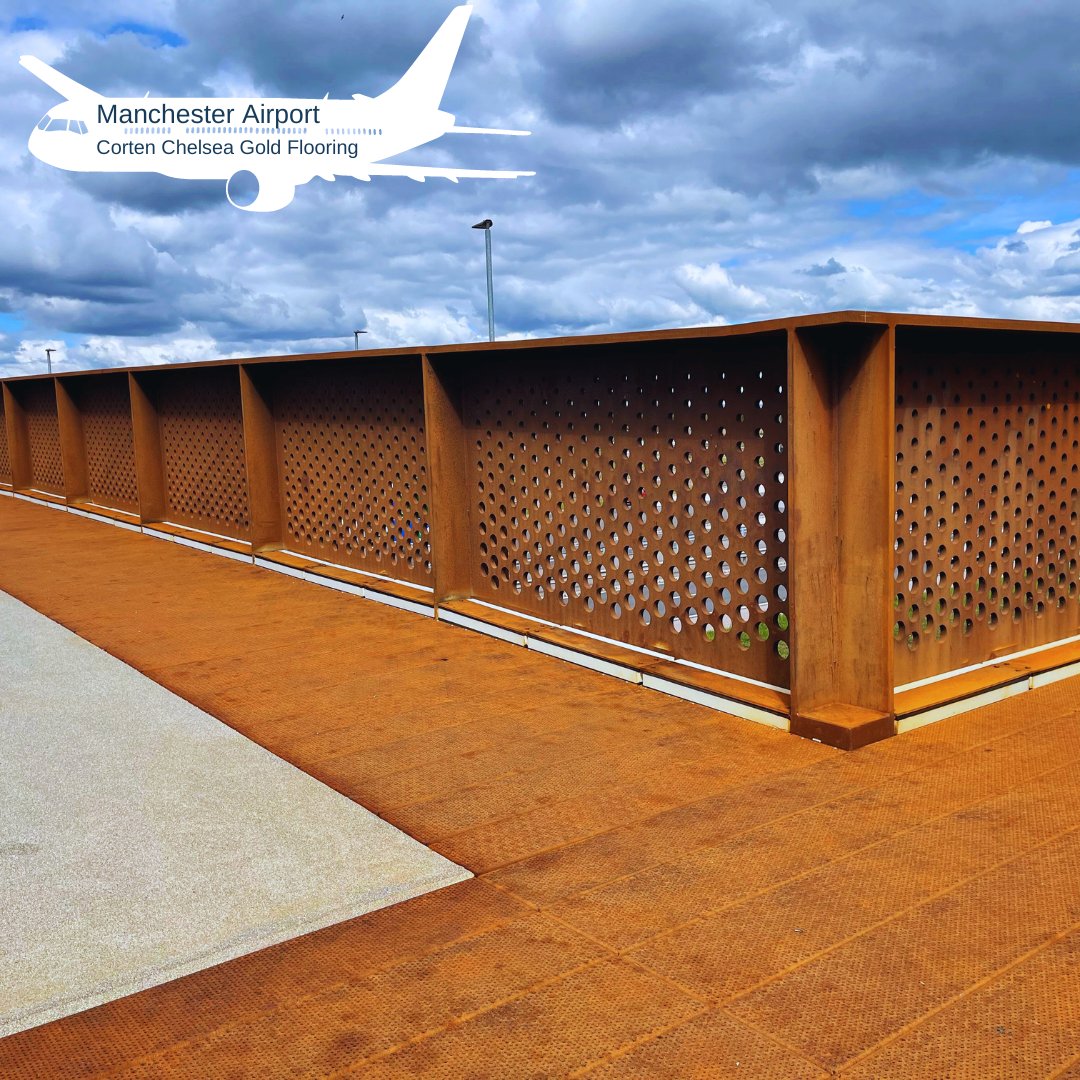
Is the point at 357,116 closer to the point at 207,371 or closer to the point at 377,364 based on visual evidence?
the point at 207,371

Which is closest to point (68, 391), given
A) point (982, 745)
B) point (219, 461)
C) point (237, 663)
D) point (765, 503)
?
point (219, 461)

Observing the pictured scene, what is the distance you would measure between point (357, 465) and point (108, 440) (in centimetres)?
596

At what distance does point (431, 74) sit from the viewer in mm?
21422

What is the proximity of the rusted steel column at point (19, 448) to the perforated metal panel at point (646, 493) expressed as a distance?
11128mm

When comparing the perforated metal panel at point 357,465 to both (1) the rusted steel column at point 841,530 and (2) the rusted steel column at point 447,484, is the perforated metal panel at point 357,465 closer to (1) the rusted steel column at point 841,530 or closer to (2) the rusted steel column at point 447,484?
(2) the rusted steel column at point 447,484

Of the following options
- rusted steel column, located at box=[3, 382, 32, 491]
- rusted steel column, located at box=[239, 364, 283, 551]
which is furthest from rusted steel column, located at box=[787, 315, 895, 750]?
rusted steel column, located at box=[3, 382, 32, 491]

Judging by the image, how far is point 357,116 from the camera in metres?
21.4

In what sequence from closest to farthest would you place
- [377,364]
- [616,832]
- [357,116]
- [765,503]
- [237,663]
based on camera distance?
[616,832] < [765,503] < [237,663] < [377,364] < [357,116]

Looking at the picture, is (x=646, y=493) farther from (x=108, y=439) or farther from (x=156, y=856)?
(x=108, y=439)

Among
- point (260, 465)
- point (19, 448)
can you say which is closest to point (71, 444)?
point (19, 448)

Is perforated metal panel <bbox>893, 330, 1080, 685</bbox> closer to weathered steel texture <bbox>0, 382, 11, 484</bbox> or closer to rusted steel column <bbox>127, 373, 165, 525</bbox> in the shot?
rusted steel column <bbox>127, 373, 165, 525</bbox>

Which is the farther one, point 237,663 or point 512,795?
point 237,663

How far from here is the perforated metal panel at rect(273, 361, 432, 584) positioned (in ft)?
22.9

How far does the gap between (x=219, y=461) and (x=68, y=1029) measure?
25.5 feet
